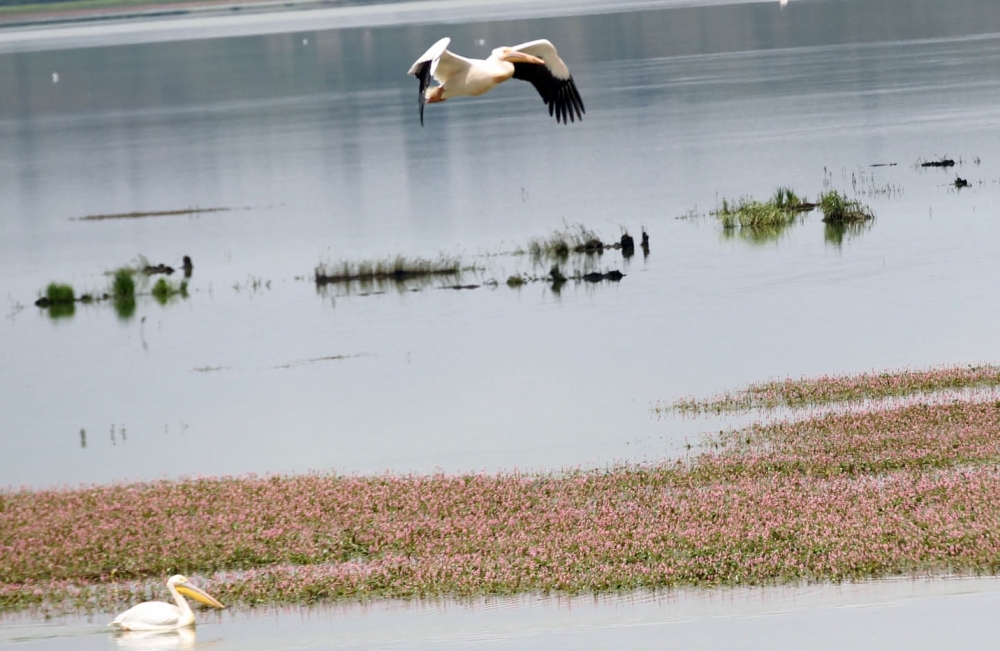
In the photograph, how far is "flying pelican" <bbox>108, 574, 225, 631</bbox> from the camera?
1648 centimetres

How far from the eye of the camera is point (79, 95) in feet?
591

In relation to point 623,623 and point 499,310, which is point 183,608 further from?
point 499,310

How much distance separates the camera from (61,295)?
55.1 meters

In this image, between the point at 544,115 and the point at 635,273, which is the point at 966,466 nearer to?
the point at 635,273

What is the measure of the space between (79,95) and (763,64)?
76608 millimetres

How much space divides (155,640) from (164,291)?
3975 cm

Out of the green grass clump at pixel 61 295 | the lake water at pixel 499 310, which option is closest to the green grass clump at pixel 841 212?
the lake water at pixel 499 310

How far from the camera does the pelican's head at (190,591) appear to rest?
56.1 ft

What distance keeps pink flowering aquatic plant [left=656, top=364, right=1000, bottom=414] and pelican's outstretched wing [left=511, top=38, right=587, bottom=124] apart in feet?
26.7

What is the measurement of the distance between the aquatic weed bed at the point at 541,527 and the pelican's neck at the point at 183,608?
69 cm

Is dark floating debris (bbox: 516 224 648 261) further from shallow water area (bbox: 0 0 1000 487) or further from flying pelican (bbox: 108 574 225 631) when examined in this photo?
flying pelican (bbox: 108 574 225 631)

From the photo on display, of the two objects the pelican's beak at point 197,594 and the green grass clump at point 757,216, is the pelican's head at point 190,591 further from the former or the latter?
the green grass clump at point 757,216

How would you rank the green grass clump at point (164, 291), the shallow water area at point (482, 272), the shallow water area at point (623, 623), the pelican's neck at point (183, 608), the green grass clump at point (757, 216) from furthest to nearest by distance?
the green grass clump at point (757, 216) → the green grass clump at point (164, 291) → the shallow water area at point (482, 272) → the pelican's neck at point (183, 608) → the shallow water area at point (623, 623)

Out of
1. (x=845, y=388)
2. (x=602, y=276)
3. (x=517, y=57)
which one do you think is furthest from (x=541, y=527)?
(x=602, y=276)
